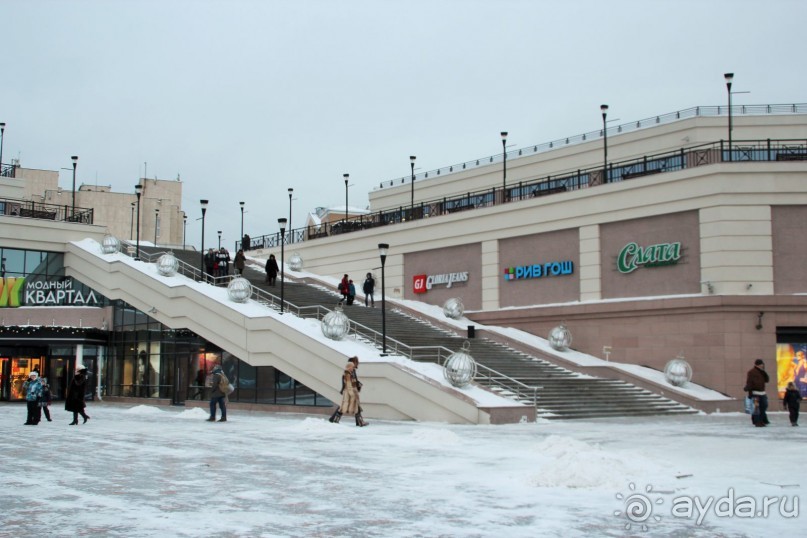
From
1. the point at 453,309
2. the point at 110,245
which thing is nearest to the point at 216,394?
the point at 453,309

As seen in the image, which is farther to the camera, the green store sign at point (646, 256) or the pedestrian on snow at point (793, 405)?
the green store sign at point (646, 256)

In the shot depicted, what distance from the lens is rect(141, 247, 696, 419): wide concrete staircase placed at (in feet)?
83.8

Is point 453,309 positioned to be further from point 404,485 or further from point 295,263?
point 404,485

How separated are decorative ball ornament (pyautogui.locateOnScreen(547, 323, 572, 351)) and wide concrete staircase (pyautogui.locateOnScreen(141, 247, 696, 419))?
3.45 feet

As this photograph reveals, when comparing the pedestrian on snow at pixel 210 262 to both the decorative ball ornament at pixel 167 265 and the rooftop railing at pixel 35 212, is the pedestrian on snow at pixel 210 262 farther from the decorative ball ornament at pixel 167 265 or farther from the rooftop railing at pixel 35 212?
the rooftop railing at pixel 35 212

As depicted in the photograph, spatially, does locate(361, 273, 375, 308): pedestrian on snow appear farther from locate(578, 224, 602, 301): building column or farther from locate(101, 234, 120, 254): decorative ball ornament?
locate(101, 234, 120, 254): decorative ball ornament

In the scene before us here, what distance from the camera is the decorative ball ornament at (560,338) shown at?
1282 inches

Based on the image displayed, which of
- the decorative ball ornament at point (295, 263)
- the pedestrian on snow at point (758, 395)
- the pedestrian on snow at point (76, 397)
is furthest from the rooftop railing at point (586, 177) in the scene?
the pedestrian on snow at point (76, 397)

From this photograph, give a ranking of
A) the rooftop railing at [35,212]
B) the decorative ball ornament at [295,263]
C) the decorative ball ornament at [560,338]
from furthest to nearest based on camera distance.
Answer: the decorative ball ornament at [295,263]
the rooftop railing at [35,212]
the decorative ball ornament at [560,338]

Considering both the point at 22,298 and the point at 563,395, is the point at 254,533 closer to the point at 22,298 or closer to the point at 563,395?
the point at 563,395

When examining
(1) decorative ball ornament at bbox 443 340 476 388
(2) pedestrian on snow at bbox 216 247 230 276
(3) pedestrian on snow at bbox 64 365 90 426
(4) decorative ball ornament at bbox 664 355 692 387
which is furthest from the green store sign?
(3) pedestrian on snow at bbox 64 365 90 426

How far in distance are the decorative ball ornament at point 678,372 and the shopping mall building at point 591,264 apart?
761 millimetres

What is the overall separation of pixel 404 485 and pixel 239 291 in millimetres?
21501

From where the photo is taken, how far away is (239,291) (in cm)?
3203
